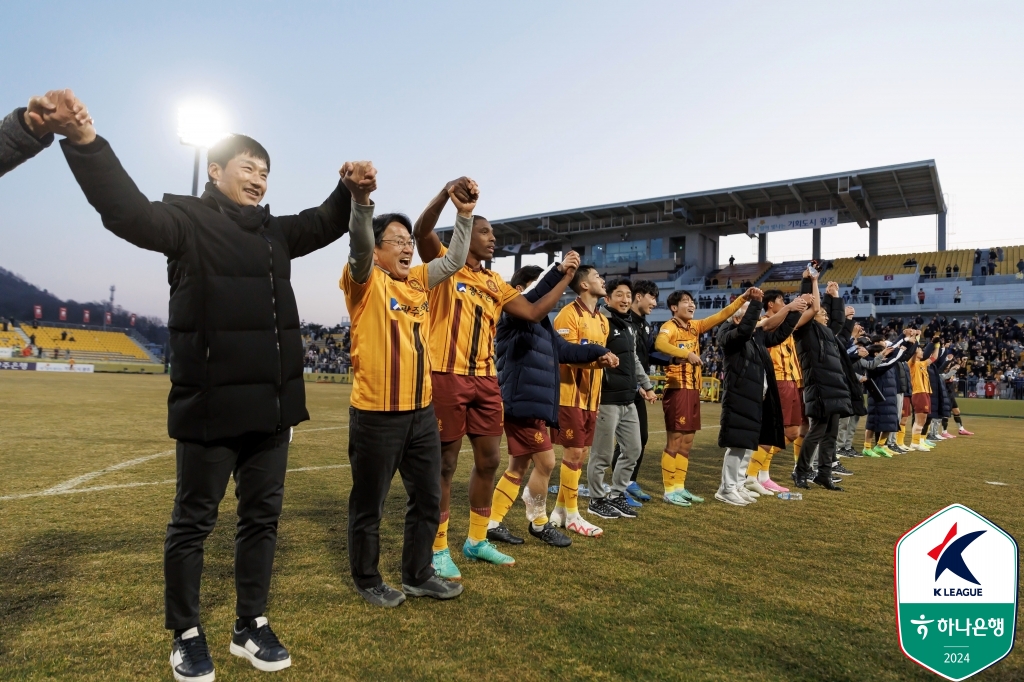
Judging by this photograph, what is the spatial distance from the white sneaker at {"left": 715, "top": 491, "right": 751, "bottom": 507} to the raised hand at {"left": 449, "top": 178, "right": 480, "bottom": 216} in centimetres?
450

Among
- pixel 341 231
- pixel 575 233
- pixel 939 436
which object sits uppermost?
pixel 575 233

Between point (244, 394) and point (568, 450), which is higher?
point (244, 394)

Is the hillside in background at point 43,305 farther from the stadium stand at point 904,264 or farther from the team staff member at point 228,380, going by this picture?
the team staff member at point 228,380

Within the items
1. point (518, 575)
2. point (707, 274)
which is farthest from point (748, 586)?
point (707, 274)

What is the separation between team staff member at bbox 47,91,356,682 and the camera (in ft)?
7.80

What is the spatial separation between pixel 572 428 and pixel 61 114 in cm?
385

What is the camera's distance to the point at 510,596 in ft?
10.9

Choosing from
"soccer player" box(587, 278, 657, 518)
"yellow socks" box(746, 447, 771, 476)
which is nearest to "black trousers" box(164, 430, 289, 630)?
"soccer player" box(587, 278, 657, 518)

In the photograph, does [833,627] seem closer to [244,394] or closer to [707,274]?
[244,394]

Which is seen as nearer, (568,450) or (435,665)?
(435,665)

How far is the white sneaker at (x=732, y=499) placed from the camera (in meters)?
6.14

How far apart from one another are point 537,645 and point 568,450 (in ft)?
7.36

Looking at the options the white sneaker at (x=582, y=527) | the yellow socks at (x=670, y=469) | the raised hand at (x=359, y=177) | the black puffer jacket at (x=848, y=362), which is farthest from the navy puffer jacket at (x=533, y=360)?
the black puffer jacket at (x=848, y=362)

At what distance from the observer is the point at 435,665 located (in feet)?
8.17
